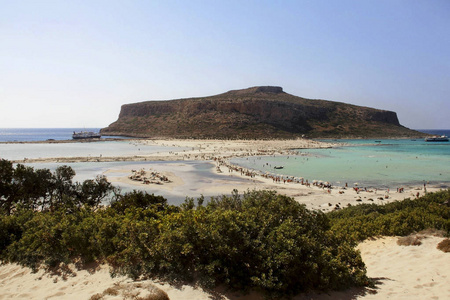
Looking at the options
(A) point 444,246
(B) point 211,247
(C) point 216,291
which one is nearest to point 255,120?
(A) point 444,246

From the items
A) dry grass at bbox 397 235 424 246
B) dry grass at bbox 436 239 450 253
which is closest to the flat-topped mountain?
dry grass at bbox 397 235 424 246

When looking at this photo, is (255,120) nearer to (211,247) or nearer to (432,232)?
(432,232)

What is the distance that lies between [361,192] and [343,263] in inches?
810

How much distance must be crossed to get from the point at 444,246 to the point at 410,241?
3.59 ft

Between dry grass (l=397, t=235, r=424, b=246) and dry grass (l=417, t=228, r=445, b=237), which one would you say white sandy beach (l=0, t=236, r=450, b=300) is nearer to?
dry grass (l=397, t=235, r=424, b=246)

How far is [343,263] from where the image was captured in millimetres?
7797

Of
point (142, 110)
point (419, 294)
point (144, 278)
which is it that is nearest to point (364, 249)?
point (419, 294)

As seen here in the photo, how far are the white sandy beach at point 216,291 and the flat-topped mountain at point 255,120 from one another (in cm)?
8703

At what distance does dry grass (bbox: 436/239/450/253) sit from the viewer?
10247 mm

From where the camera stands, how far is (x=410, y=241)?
36.6ft

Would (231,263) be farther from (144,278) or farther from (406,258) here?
(406,258)

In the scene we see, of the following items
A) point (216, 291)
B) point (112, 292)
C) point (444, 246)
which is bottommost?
point (444, 246)

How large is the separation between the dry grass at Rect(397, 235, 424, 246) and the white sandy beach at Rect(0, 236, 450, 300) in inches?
27.2

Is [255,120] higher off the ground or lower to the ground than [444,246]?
higher
